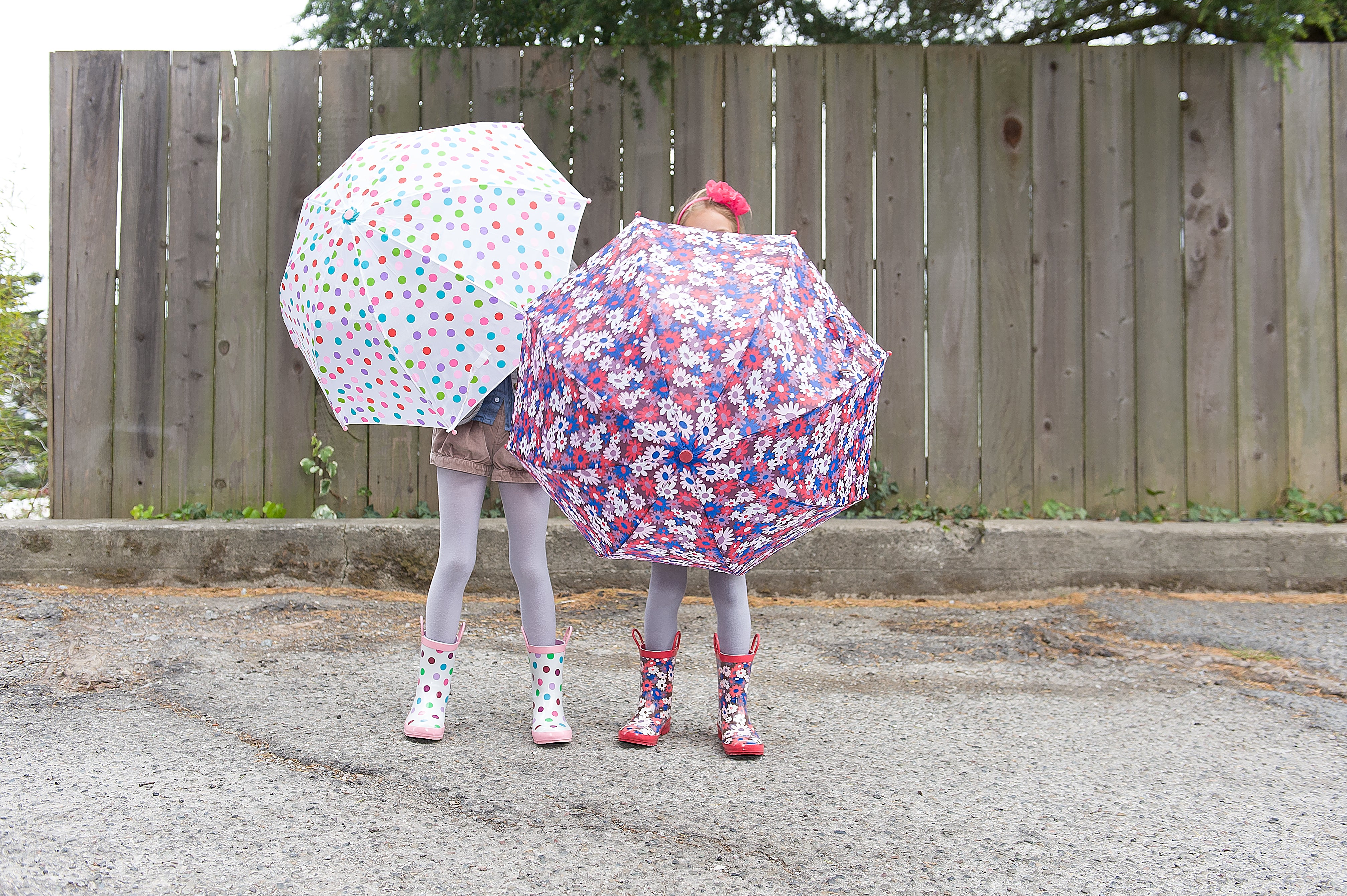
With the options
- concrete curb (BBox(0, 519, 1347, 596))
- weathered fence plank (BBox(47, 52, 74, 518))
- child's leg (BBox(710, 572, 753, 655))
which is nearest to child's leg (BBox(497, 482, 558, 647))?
child's leg (BBox(710, 572, 753, 655))

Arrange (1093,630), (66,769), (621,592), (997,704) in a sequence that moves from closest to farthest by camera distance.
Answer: (66,769)
(997,704)
(1093,630)
(621,592)

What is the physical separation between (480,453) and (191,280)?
2.93 meters

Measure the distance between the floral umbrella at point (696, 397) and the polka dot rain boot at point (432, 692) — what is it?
81 centimetres

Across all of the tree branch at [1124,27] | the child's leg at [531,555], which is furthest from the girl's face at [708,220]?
the tree branch at [1124,27]

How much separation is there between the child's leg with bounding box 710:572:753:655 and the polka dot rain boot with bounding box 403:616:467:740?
2.50 feet

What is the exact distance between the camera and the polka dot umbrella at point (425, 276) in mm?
2385

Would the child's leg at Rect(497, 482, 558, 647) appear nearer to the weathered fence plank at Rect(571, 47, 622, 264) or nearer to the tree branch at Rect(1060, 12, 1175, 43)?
the weathered fence plank at Rect(571, 47, 622, 264)

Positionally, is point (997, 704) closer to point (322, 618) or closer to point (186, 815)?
point (186, 815)

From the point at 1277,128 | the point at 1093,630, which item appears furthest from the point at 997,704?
the point at 1277,128

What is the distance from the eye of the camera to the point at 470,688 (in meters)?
3.19

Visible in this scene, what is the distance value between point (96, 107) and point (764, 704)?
4.48 m

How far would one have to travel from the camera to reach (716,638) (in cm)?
277

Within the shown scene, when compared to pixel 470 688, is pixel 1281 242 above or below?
above

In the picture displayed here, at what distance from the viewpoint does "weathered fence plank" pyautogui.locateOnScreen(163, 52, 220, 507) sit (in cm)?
473
